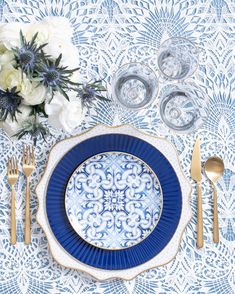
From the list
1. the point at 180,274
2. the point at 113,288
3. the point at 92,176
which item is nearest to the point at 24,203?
the point at 92,176

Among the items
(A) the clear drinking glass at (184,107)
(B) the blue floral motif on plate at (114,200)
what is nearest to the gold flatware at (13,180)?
(B) the blue floral motif on plate at (114,200)

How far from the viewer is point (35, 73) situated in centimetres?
95

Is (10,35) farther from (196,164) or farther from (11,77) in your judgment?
(196,164)

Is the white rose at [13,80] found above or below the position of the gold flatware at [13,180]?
above

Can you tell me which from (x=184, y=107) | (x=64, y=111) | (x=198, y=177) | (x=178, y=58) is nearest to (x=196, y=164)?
(x=198, y=177)

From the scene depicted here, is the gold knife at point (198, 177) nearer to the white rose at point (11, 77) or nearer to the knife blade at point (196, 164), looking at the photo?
the knife blade at point (196, 164)

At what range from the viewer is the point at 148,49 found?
4.15 feet

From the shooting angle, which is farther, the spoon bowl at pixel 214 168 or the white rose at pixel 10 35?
the spoon bowl at pixel 214 168

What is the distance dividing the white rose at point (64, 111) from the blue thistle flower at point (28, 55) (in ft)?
0.29

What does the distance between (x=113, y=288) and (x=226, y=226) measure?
0.99 feet

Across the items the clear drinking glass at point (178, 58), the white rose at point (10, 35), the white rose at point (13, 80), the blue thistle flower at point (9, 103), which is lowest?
the blue thistle flower at point (9, 103)

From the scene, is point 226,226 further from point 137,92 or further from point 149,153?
point 137,92

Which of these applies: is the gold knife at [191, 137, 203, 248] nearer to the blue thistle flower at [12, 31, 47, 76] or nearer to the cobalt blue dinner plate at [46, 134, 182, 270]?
the cobalt blue dinner plate at [46, 134, 182, 270]

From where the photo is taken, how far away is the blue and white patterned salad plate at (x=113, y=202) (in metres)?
1.22
